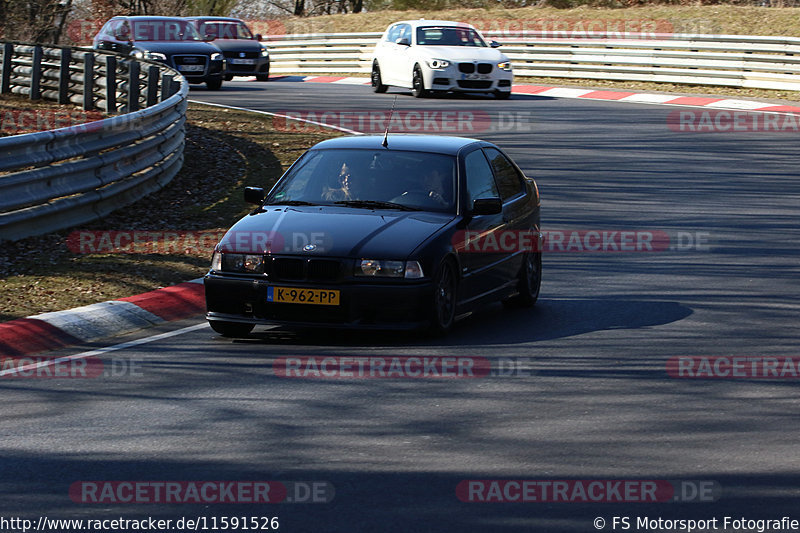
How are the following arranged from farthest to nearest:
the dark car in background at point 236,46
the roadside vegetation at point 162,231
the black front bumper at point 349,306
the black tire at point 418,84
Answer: the dark car in background at point 236,46, the black tire at point 418,84, the roadside vegetation at point 162,231, the black front bumper at point 349,306

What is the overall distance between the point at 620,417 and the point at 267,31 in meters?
45.8

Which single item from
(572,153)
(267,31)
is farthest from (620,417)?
(267,31)

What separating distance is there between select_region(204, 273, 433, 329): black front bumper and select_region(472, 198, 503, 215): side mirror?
1.05 metres

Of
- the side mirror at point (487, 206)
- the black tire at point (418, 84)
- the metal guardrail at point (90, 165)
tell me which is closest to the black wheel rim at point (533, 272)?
the side mirror at point (487, 206)

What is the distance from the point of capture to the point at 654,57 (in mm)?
33781

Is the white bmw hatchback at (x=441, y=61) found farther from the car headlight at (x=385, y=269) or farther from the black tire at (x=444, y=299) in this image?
the car headlight at (x=385, y=269)

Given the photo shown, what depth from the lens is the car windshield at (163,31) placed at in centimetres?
3381

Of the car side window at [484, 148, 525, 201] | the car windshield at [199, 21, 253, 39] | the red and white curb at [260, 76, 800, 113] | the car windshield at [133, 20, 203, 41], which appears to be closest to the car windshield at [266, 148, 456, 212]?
the car side window at [484, 148, 525, 201]

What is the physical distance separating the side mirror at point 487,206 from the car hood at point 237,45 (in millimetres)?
27949

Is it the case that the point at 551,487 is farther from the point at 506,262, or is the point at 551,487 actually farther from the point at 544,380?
the point at 506,262

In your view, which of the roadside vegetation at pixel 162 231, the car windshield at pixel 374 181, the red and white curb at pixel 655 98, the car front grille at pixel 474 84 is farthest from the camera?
the car front grille at pixel 474 84

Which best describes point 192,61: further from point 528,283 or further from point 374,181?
point 374,181

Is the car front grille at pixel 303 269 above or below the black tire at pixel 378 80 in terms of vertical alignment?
above

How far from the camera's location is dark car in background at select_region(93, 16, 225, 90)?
3228 centimetres
